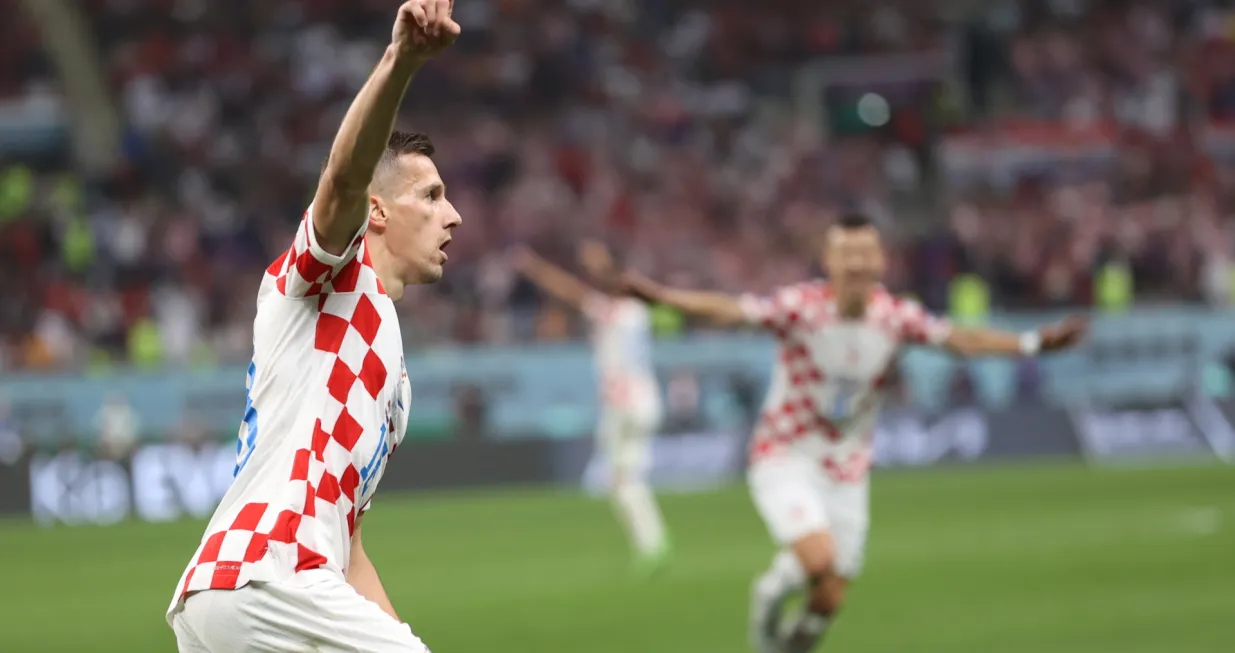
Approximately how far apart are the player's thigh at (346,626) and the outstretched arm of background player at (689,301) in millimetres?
4959

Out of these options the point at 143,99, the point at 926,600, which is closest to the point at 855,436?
the point at 926,600

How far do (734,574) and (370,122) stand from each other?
12136 millimetres

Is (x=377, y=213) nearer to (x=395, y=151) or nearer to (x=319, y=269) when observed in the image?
(x=395, y=151)

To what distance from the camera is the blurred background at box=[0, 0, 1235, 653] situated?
69.0 ft

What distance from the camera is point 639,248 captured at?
30.7m

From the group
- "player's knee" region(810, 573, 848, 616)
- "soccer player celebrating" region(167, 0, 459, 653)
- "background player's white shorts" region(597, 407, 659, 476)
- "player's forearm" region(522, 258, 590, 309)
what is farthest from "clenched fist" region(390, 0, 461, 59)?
"background player's white shorts" region(597, 407, 659, 476)

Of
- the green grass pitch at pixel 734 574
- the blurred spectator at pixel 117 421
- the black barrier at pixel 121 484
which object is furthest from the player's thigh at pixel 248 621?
Answer: the blurred spectator at pixel 117 421

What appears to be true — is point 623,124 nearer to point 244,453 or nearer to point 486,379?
point 486,379

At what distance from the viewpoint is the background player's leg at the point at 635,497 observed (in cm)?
1711

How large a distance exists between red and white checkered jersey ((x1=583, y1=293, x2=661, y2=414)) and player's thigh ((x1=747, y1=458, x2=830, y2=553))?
9.03 m

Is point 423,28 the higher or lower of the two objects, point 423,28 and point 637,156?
the lower

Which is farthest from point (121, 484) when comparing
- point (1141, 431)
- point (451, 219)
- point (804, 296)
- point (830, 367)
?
point (451, 219)

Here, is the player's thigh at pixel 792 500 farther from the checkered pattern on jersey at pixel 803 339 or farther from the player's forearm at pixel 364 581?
the player's forearm at pixel 364 581

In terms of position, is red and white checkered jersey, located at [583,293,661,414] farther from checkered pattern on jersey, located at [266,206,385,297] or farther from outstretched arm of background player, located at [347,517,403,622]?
checkered pattern on jersey, located at [266,206,385,297]
